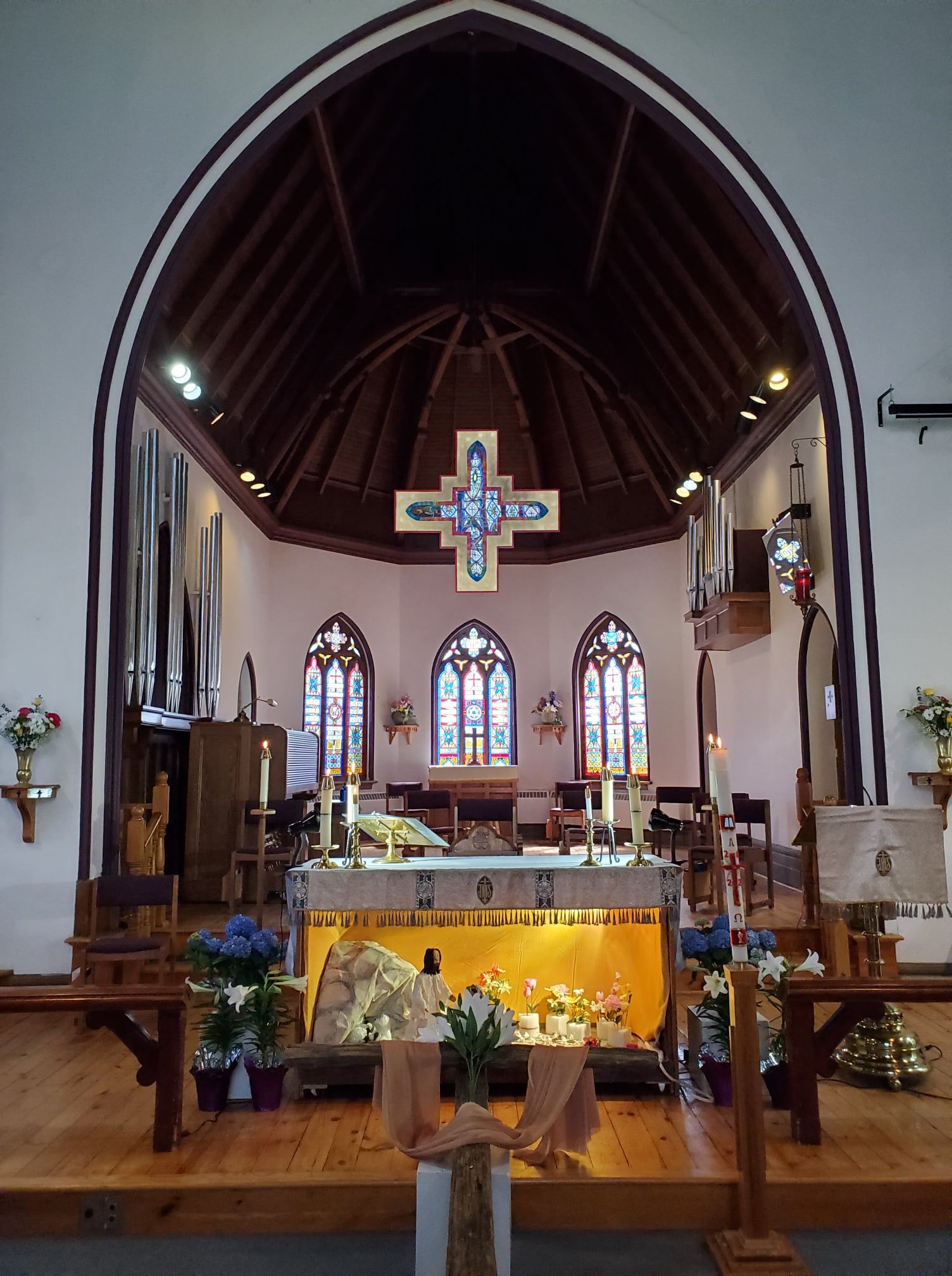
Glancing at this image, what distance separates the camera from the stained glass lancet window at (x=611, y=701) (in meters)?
13.4

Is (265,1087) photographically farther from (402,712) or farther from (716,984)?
(402,712)

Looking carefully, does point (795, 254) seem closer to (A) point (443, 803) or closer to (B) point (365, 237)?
(B) point (365, 237)

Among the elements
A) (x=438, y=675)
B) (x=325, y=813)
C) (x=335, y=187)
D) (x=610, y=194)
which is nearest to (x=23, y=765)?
(x=325, y=813)

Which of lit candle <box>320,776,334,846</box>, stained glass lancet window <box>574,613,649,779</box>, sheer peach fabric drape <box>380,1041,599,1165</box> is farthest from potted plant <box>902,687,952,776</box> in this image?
stained glass lancet window <box>574,613,649,779</box>

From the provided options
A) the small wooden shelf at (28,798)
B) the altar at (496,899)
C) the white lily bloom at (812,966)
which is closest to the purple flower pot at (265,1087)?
the altar at (496,899)

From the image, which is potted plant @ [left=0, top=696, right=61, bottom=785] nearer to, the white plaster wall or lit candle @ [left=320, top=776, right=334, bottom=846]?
the white plaster wall

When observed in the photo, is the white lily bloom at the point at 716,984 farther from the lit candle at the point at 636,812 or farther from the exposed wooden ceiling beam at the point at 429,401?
the exposed wooden ceiling beam at the point at 429,401

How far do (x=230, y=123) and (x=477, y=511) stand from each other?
3399 millimetres

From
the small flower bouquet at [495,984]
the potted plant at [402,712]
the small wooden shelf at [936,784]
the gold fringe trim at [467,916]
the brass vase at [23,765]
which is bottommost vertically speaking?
the small flower bouquet at [495,984]

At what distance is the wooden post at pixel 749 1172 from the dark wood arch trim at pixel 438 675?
426 inches

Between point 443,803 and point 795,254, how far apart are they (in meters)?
7.22

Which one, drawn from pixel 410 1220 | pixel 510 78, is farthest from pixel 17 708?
pixel 510 78

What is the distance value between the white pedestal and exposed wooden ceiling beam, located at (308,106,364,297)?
23.5 feet

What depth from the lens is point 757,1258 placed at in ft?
9.30
